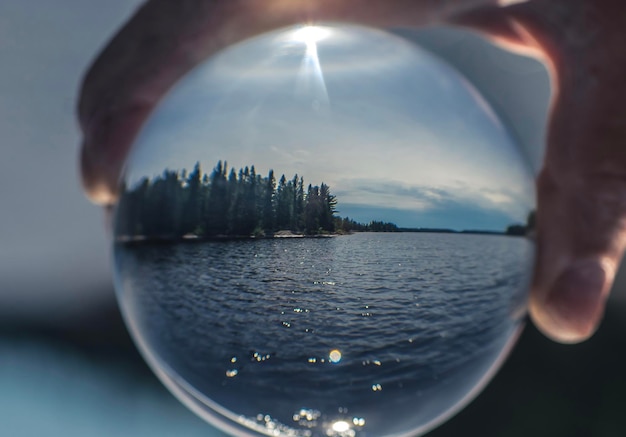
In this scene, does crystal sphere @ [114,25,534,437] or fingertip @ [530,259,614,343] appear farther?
fingertip @ [530,259,614,343]

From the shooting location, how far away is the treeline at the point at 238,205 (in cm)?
57

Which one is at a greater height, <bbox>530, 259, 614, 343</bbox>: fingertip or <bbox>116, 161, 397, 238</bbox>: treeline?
<bbox>116, 161, 397, 238</bbox>: treeline

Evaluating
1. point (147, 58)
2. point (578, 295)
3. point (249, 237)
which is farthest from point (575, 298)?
point (147, 58)

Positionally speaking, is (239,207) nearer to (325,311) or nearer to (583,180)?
(325,311)

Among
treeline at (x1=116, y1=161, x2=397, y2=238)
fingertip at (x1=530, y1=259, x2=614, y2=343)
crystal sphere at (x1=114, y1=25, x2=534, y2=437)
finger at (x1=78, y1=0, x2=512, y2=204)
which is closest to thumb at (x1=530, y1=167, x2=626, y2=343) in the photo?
fingertip at (x1=530, y1=259, x2=614, y2=343)

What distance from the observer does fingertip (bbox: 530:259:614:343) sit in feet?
2.43

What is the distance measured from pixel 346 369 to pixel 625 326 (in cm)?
781

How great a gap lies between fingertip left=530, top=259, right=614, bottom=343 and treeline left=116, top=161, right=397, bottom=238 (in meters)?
0.28

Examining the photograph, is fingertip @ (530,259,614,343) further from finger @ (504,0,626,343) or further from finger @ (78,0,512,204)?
finger @ (78,0,512,204)

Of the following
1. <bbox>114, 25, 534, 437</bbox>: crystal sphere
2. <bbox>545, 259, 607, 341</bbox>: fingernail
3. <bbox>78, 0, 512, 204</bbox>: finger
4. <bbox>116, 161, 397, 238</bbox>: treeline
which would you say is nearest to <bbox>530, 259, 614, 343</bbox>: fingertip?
<bbox>545, 259, 607, 341</bbox>: fingernail

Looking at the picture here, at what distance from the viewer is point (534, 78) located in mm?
1467

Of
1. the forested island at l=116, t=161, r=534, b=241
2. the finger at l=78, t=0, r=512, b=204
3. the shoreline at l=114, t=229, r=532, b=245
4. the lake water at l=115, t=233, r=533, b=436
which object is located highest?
the finger at l=78, t=0, r=512, b=204

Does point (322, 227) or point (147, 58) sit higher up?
point (147, 58)

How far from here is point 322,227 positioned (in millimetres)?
581
